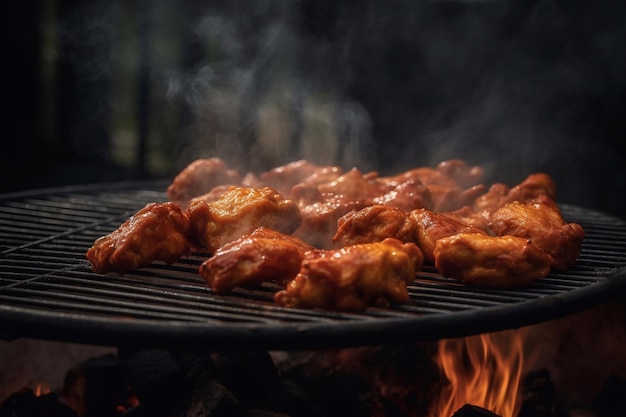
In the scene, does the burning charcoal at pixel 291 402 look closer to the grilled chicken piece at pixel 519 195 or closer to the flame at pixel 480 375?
the flame at pixel 480 375

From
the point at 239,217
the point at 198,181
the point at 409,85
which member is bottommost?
the point at 198,181

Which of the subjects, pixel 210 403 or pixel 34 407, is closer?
pixel 210 403

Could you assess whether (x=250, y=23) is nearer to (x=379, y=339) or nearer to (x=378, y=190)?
(x=378, y=190)

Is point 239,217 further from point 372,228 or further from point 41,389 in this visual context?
point 41,389

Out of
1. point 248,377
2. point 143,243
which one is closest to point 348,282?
point 143,243

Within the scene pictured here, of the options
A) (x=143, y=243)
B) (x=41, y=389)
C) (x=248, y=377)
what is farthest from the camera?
(x=41, y=389)

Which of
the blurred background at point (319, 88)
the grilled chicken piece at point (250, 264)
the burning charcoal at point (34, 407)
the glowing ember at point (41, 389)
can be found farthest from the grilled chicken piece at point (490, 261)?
the blurred background at point (319, 88)
